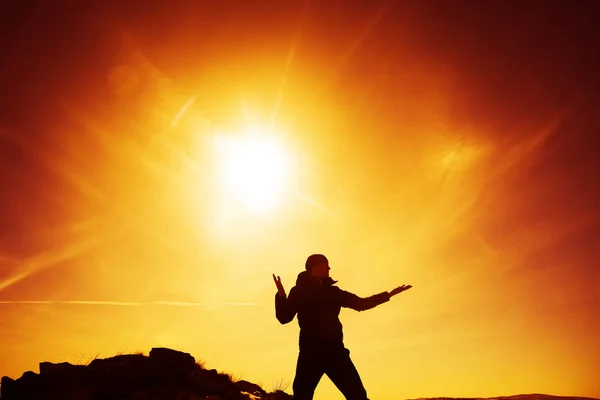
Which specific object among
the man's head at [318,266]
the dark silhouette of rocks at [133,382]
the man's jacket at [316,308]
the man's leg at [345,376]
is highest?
the dark silhouette of rocks at [133,382]

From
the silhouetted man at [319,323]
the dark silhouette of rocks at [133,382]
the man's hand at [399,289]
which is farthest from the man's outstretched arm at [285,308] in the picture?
the dark silhouette of rocks at [133,382]

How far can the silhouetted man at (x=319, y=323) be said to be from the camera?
7203mm

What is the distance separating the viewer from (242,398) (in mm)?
11844

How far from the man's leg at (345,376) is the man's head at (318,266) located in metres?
1.34

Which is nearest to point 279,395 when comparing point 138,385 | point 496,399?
point 138,385

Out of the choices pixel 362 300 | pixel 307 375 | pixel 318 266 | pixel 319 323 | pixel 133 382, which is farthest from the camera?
pixel 133 382

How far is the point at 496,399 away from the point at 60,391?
14.5 meters

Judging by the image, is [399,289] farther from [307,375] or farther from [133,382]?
[133,382]

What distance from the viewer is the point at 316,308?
25.0 ft

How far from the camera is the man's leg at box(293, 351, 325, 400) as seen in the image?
7.13 metres

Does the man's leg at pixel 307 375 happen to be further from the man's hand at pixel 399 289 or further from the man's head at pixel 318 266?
the man's hand at pixel 399 289

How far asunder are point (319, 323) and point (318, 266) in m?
0.99

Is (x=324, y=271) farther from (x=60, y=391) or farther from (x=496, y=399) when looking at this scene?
(x=496, y=399)

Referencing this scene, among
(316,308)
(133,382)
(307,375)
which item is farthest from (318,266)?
(133,382)
